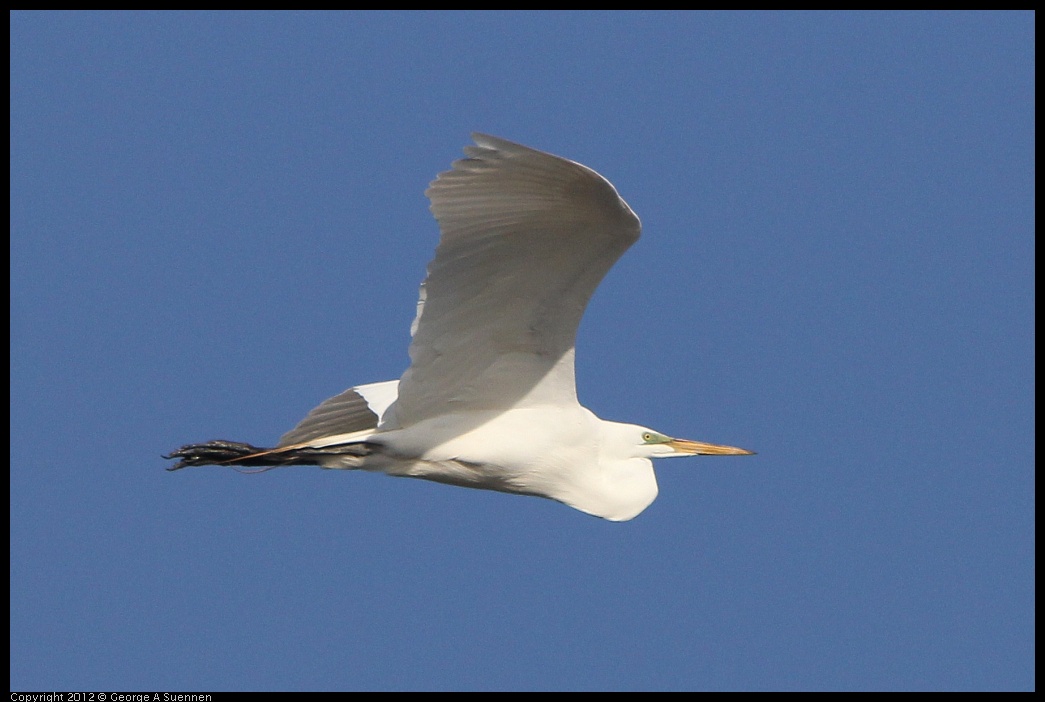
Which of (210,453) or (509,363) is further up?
(509,363)

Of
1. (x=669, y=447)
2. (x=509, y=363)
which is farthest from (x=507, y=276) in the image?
(x=669, y=447)

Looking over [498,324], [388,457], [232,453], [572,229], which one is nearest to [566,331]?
[498,324]

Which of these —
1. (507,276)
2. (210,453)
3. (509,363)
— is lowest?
(210,453)

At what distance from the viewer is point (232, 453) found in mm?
7172

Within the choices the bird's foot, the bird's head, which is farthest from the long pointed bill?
the bird's foot

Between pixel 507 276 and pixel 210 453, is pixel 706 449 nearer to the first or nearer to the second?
pixel 507 276

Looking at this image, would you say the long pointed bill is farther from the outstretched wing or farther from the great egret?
the outstretched wing

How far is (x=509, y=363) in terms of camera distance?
267 inches

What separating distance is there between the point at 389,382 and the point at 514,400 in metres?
1.82

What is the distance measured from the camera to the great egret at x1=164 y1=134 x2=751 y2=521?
5785mm

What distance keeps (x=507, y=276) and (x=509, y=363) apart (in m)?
0.70

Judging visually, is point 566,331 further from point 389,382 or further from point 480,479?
point 389,382

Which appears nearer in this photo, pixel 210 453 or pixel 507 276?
pixel 507 276

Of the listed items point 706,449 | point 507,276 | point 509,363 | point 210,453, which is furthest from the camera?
point 706,449
